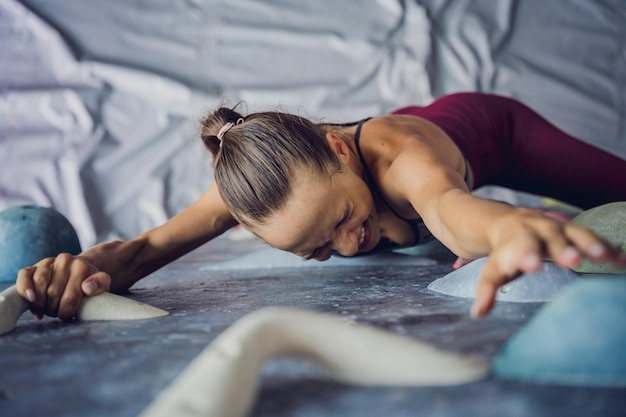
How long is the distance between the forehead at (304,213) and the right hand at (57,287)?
285 millimetres

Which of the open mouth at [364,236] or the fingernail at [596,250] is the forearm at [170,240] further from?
the fingernail at [596,250]

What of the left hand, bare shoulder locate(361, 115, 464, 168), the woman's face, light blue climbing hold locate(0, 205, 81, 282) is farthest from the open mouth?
light blue climbing hold locate(0, 205, 81, 282)

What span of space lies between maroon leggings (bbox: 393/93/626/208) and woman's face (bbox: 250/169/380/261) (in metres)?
0.57

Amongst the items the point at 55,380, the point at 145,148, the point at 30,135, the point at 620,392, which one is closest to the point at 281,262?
the point at 55,380

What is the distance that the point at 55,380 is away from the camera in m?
0.68

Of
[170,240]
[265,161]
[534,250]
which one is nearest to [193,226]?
[170,240]

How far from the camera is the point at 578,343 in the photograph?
567 millimetres

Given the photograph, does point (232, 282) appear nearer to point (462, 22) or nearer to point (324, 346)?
point (324, 346)

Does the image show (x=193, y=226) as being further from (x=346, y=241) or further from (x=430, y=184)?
(x=430, y=184)

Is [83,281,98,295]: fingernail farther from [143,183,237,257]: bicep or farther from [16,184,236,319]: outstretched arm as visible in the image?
[143,183,237,257]: bicep

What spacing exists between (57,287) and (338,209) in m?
0.46

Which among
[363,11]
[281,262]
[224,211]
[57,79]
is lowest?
[281,262]

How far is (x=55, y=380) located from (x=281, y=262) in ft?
3.30

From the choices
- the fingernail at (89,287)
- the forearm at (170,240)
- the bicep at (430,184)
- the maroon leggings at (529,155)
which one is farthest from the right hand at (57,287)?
Result: the maroon leggings at (529,155)
